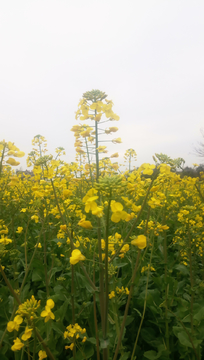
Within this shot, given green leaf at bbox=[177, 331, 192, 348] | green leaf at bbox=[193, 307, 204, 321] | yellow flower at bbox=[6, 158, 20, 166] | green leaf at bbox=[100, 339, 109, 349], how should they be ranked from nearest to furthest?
green leaf at bbox=[100, 339, 109, 349]
yellow flower at bbox=[6, 158, 20, 166]
green leaf at bbox=[177, 331, 192, 348]
green leaf at bbox=[193, 307, 204, 321]

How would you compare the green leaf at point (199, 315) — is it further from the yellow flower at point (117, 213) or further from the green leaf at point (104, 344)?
the yellow flower at point (117, 213)

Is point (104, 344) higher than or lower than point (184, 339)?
higher

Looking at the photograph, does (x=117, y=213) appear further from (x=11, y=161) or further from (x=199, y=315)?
(x=199, y=315)

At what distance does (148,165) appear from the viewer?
1.62 m

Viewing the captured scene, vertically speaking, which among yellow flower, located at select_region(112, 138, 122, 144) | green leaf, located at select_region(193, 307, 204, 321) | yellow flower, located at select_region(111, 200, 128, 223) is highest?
yellow flower, located at select_region(112, 138, 122, 144)

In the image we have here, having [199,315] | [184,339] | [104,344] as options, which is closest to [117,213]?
[104,344]

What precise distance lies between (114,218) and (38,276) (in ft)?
6.93

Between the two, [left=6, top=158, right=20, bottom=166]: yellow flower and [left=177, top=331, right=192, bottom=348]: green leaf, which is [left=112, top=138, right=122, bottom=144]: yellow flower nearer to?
[left=6, top=158, right=20, bottom=166]: yellow flower

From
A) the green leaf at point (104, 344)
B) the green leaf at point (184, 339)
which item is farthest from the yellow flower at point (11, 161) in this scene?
the green leaf at point (184, 339)

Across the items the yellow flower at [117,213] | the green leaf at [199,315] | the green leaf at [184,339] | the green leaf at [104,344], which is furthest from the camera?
the green leaf at [199,315]

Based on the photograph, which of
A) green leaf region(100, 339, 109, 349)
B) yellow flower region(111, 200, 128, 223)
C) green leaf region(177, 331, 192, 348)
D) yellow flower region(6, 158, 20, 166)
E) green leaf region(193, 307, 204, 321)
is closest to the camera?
yellow flower region(111, 200, 128, 223)

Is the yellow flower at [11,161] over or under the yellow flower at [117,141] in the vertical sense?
under

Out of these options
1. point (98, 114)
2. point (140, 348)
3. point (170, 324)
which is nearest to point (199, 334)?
point (170, 324)

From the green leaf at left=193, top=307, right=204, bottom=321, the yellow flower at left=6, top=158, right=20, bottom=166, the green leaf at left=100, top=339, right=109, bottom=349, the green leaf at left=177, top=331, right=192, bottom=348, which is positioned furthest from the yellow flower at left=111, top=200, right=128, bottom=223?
the green leaf at left=193, top=307, right=204, bottom=321
